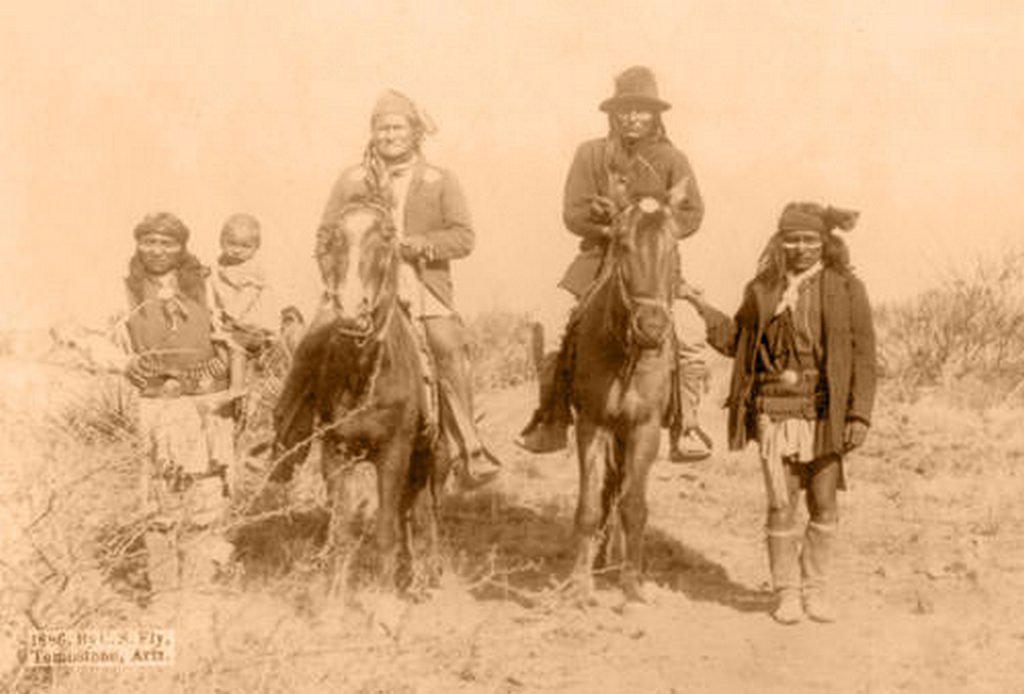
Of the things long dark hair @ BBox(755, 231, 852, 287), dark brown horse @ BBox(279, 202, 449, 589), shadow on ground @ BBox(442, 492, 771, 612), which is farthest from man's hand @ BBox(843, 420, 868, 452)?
dark brown horse @ BBox(279, 202, 449, 589)

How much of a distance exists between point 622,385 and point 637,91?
193 cm

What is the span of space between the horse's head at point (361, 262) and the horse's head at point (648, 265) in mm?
1348

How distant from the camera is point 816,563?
9422 mm

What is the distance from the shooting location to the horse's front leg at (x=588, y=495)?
9383 millimetres

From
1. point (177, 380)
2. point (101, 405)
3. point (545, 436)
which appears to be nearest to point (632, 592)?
point (545, 436)

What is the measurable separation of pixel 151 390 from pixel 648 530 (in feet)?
14.7

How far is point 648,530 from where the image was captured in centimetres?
1178

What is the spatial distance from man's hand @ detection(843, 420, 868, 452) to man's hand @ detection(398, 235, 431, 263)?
271cm

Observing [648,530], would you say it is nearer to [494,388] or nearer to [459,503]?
[459,503]

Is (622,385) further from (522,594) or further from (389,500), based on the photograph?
(389,500)

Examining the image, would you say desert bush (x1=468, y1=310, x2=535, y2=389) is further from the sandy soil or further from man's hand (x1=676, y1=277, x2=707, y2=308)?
man's hand (x1=676, y1=277, x2=707, y2=308)

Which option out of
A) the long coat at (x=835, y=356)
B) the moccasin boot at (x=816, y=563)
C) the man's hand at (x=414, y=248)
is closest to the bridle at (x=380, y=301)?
the man's hand at (x=414, y=248)

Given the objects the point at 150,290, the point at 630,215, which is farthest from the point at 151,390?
the point at 630,215

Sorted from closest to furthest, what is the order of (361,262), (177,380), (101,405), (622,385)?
1. (361,262)
2. (177,380)
3. (622,385)
4. (101,405)
